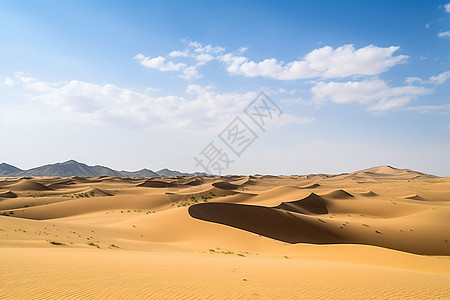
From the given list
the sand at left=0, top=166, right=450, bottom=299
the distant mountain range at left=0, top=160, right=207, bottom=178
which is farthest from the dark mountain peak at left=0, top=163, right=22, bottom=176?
the sand at left=0, top=166, right=450, bottom=299

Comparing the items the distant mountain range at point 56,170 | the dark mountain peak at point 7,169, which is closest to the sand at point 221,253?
the distant mountain range at point 56,170

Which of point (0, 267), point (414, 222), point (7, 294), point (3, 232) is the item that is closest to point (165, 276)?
point (7, 294)

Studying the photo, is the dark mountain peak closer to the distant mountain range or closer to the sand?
the distant mountain range

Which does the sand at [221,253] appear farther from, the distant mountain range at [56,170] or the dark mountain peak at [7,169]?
the dark mountain peak at [7,169]

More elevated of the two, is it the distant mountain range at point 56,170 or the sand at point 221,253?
the distant mountain range at point 56,170

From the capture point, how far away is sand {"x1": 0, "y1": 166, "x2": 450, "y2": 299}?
5.72 metres

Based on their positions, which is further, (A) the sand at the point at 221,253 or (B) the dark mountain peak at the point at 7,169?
(B) the dark mountain peak at the point at 7,169

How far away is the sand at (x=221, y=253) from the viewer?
5.72 m

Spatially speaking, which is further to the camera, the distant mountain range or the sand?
the distant mountain range

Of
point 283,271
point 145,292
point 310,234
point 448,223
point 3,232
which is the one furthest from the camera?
point 448,223

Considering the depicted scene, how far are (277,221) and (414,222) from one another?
487 inches

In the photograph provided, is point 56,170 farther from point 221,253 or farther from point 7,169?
point 221,253

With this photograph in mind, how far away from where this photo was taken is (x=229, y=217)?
2342 cm

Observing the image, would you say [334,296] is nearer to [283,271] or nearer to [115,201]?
[283,271]
